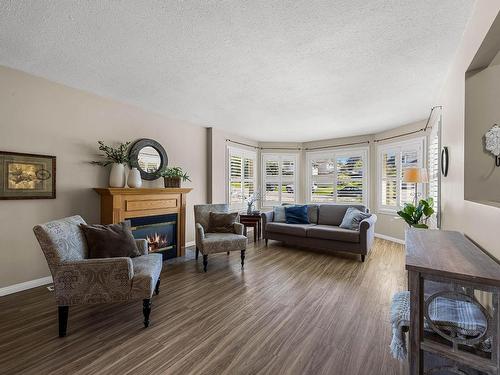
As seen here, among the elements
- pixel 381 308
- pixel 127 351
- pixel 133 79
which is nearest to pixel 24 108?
pixel 133 79

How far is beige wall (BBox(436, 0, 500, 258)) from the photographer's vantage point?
1.36 metres

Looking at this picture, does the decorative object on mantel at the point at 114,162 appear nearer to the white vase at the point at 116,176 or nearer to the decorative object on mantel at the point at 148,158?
Answer: the white vase at the point at 116,176

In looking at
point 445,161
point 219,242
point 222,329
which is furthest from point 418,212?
point 222,329

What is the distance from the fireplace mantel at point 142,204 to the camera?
10.7ft

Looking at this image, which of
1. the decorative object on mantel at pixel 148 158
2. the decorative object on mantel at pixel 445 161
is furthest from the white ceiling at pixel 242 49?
the decorative object on mantel at pixel 445 161

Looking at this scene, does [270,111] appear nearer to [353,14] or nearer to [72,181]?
[353,14]

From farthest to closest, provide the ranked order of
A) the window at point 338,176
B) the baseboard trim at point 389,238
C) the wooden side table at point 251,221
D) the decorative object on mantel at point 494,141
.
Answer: the window at point 338,176 → the wooden side table at point 251,221 → the baseboard trim at point 389,238 → the decorative object on mantel at point 494,141

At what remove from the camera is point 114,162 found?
11.3 feet

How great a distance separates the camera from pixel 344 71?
8.45ft

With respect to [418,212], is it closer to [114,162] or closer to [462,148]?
[462,148]

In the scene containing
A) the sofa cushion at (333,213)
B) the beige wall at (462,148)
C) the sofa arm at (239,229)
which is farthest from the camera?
the sofa cushion at (333,213)

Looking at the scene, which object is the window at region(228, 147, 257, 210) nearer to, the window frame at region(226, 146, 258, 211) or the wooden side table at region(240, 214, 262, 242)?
the window frame at region(226, 146, 258, 211)

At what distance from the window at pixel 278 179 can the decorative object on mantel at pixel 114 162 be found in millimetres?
3947

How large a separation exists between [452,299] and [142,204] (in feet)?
11.8
